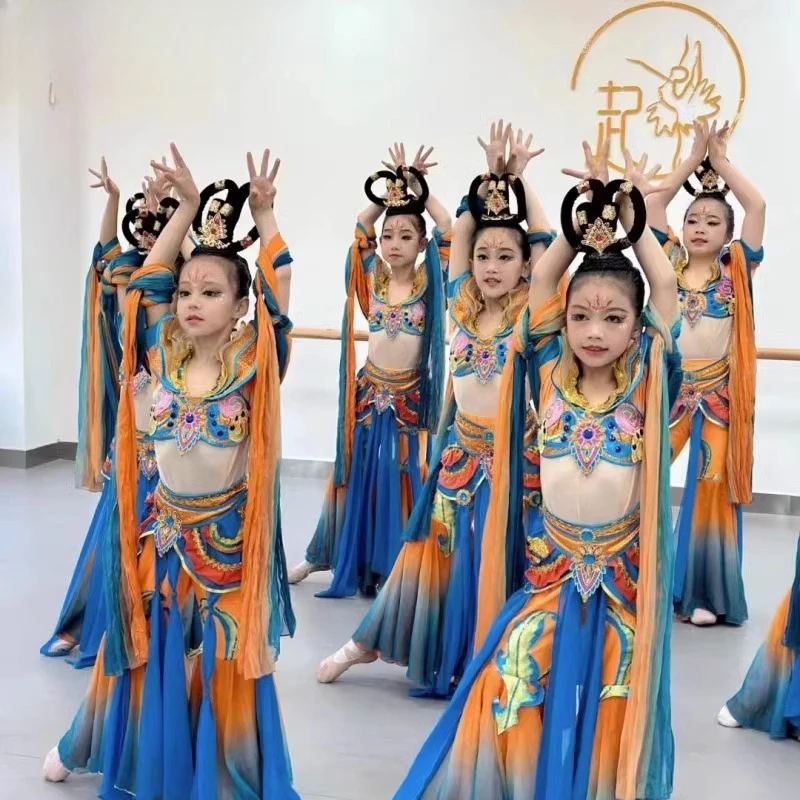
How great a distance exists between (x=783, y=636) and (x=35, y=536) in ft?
10.8

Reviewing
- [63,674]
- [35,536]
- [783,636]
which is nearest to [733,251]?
[783,636]

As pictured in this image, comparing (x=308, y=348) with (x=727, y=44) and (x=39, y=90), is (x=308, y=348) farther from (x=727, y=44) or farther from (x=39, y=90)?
(x=727, y=44)

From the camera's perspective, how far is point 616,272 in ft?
7.00

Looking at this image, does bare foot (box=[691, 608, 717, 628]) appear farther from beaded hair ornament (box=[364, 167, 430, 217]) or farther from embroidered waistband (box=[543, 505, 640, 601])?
embroidered waistband (box=[543, 505, 640, 601])

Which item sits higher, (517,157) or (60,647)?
(517,157)

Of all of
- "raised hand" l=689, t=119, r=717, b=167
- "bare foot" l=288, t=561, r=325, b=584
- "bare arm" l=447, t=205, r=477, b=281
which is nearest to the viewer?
"bare arm" l=447, t=205, r=477, b=281

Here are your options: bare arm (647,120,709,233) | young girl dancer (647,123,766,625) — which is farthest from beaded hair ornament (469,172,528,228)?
young girl dancer (647,123,766,625)

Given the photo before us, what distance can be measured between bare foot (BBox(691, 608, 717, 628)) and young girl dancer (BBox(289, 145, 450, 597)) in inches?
42.7

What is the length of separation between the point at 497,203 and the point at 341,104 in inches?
127

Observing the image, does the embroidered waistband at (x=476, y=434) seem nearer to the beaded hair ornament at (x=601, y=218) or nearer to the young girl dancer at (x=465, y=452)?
the young girl dancer at (x=465, y=452)

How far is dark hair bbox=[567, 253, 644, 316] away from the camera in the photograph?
84.0 inches

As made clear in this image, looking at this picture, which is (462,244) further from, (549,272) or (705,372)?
(705,372)

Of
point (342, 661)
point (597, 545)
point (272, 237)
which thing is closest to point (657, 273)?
point (597, 545)

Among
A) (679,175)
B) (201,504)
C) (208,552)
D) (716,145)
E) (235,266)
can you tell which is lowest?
(208,552)
